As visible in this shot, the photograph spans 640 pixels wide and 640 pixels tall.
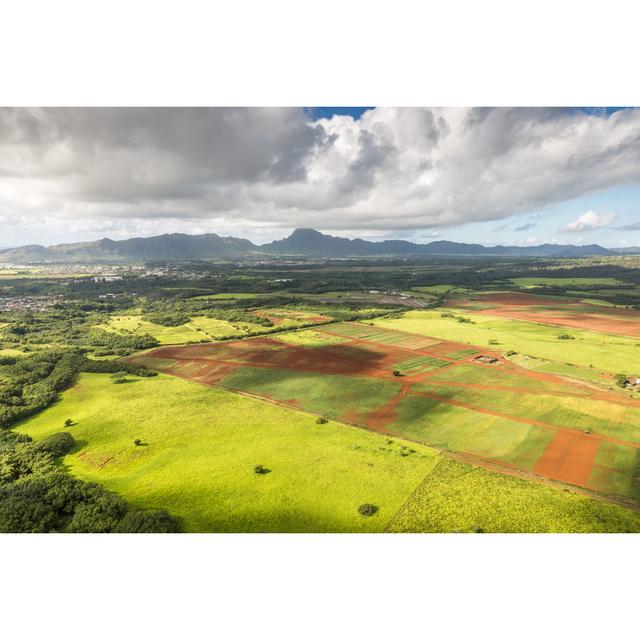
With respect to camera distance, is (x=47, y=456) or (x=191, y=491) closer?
(x=191, y=491)

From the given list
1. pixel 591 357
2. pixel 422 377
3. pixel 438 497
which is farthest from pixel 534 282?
pixel 438 497

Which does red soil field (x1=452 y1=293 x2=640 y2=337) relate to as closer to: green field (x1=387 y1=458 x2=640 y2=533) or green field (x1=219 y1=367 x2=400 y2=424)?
green field (x1=219 y1=367 x2=400 y2=424)

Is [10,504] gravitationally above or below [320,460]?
above

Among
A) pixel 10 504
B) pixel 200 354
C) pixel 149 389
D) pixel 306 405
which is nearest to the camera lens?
pixel 10 504

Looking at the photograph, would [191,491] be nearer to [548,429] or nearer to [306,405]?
[306,405]

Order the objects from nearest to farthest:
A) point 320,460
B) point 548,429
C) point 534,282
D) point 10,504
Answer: point 10,504
point 320,460
point 548,429
point 534,282

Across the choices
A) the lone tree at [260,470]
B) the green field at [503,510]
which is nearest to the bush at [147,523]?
the lone tree at [260,470]

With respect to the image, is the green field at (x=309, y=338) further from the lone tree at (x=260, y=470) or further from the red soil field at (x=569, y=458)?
Answer: the red soil field at (x=569, y=458)
